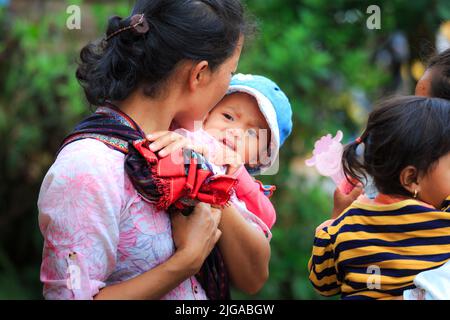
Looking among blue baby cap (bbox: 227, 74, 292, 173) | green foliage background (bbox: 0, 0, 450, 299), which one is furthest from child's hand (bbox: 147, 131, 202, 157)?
green foliage background (bbox: 0, 0, 450, 299)

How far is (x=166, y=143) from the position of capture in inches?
79.6

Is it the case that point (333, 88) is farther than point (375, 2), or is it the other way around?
point (333, 88)

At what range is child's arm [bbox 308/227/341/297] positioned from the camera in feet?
7.16

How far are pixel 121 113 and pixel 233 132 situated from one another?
457 mm

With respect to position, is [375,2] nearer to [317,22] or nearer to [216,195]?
[317,22]

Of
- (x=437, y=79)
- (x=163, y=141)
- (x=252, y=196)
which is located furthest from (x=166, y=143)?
(x=437, y=79)

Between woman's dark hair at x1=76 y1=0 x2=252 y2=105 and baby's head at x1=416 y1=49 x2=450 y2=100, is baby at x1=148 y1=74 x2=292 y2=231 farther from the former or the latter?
baby's head at x1=416 y1=49 x2=450 y2=100

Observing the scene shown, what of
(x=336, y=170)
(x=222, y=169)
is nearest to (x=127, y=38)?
(x=222, y=169)

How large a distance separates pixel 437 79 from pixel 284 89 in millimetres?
2313

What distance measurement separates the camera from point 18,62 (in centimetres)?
492

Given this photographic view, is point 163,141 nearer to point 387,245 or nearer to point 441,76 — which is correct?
point 387,245

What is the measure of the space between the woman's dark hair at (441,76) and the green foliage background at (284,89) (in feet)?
7.01
